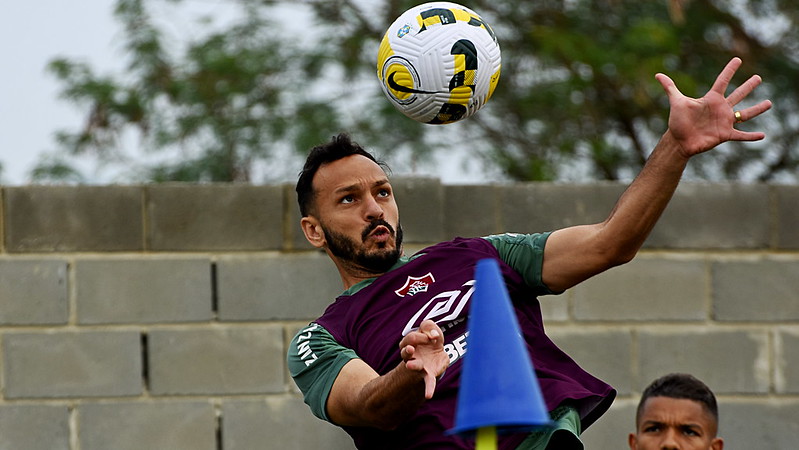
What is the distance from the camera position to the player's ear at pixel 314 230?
4.73 metres

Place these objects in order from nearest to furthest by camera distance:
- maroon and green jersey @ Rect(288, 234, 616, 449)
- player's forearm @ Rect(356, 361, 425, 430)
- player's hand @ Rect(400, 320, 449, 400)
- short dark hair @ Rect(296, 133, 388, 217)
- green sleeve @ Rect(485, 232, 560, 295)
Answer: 1. player's hand @ Rect(400, 320, 449, 400)
2. player's forearm @ Rect(356, 361, 425, 430)
3. maroon and green jersey @ Rect(288, 234, 616, 449)
4. green sleeve @ Rect(485, 232, 560, 295)
5. short dark hair @ Rect(296, 133, 388, 217)

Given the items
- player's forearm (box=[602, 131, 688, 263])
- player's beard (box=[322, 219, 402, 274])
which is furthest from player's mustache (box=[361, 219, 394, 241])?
player's forearm (box=[602, 131, 688, 263])

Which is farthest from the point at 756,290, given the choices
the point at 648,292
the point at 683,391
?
the point at 683,391

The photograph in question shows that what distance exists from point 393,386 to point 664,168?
1.09m

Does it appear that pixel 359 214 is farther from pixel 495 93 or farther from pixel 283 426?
pixel 495 93

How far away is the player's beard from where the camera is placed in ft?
14.7

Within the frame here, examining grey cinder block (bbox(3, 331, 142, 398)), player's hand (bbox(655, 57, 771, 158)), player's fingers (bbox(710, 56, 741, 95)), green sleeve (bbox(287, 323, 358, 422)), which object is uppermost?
player's fingers (bbox(710, 56, 741, 95))

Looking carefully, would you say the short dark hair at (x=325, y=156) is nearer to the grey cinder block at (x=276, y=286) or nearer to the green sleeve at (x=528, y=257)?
the green sleeve at (x=528, y=257)

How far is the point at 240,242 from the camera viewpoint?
20.2 feet

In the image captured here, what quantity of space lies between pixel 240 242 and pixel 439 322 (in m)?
2.23

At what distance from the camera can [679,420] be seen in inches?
208

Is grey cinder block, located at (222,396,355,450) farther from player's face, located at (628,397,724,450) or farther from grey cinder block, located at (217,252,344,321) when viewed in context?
player's face, located at (628,397,724,450)

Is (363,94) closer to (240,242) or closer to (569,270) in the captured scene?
(240,242)

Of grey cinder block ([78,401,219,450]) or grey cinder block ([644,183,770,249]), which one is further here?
grey cinder block ([644,183,770,249])
